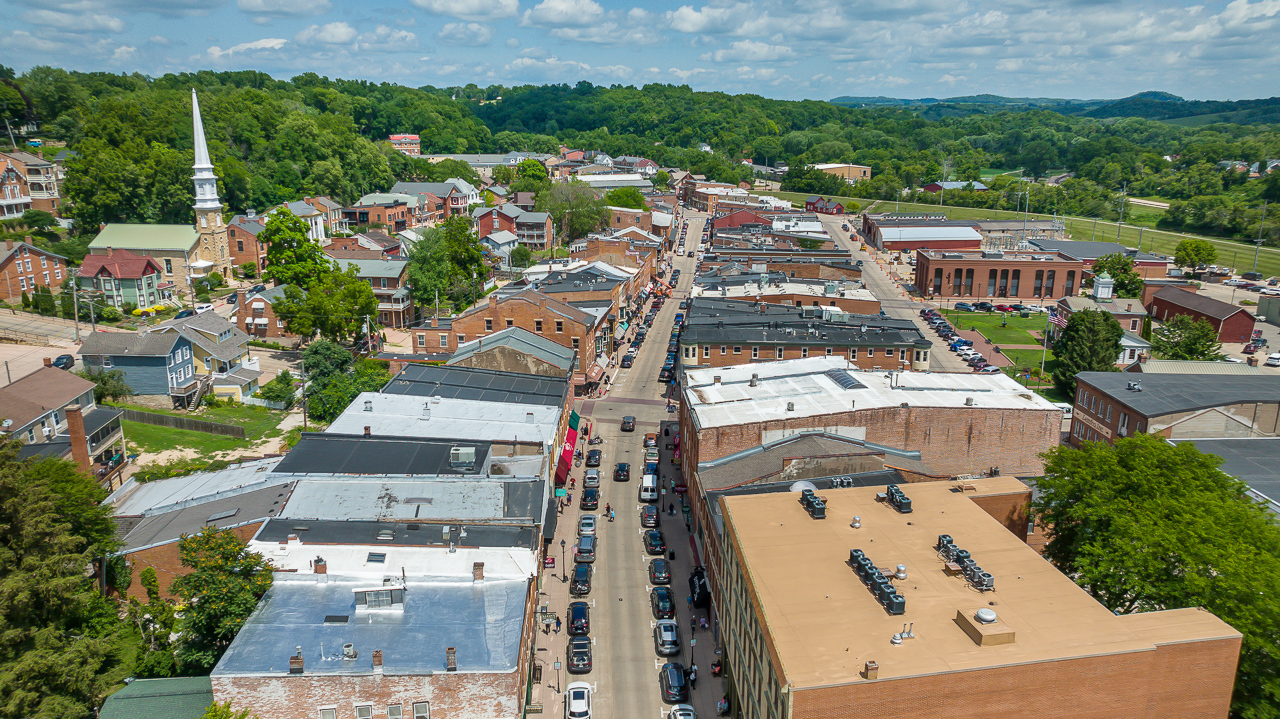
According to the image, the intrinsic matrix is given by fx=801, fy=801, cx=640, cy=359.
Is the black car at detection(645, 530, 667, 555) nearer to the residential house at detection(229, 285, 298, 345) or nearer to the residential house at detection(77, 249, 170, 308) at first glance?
the residential house at detection(229, 285, 298, 345)

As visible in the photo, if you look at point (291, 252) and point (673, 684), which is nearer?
point (673, 684)

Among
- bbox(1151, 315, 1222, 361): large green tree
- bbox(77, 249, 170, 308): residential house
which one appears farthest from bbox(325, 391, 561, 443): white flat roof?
bbox(1151, 315, 1222, 361): large green tree

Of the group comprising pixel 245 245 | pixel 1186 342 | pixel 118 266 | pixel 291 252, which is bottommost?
pixel 1186 342

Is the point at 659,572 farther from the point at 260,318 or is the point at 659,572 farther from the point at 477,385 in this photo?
the point at 260,318

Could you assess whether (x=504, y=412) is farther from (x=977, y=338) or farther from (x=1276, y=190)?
(x=1276, y=190)

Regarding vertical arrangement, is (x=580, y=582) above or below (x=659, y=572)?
above

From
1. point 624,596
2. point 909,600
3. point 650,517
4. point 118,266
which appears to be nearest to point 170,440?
point 650,517

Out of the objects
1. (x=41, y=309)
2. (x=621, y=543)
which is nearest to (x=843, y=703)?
(x=621, y=543)

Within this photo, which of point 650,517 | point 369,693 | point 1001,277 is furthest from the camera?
point 1001,277
